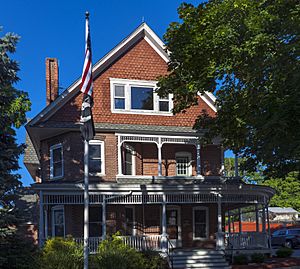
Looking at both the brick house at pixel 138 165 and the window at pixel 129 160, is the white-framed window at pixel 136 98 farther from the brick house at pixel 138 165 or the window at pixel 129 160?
the window at pixel 129 160

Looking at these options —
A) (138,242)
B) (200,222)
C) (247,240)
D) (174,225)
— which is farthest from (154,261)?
(200,222)

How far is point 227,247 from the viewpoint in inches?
947

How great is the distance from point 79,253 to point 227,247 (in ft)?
32.6

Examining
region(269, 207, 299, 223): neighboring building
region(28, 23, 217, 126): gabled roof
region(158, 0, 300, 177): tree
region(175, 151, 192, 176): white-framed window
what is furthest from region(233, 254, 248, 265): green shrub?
region(269, 207, 299, 223): neighboring building

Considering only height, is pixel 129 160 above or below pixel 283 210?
above

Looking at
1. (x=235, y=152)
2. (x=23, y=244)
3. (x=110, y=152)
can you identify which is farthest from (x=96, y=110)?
(x=23, y=244)

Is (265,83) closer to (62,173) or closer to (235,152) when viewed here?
(235,152)

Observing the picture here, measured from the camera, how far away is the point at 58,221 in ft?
81.9

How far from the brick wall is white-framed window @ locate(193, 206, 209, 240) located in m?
4.83

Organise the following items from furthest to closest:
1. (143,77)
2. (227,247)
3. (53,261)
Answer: (143,77), (227,247), (53,261)

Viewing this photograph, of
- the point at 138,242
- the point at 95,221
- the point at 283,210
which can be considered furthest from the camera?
the point at 283,210

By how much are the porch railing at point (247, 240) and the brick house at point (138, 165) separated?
0.05 metres

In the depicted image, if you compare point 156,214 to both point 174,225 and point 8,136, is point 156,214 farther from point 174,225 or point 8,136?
point 8,136

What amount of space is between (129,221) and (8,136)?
29.7 feet
